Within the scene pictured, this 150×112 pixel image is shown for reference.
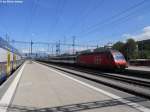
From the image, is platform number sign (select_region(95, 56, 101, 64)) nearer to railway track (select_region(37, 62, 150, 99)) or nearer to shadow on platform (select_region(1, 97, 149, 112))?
railway track (select_region(37, 62, 150, 99))

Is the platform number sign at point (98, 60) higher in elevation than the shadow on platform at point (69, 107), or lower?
higher

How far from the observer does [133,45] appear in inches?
4476

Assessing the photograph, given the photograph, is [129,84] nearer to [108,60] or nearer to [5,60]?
[5,60]

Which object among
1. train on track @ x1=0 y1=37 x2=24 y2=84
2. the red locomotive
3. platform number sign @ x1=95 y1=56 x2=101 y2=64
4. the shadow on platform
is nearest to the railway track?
the shadow on platform

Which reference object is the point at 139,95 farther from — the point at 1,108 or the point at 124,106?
the point at 1,108

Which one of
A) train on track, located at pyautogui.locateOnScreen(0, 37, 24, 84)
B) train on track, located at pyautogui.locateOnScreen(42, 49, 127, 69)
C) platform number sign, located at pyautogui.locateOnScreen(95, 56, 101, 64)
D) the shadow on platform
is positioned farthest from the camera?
platform number sign, located at pyautogui.locateOnScreen(95, 56, 101, 64)

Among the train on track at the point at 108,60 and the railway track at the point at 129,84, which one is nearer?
the railway track at the point at 129,84

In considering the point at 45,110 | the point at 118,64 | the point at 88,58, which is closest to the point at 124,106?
the point at 45,110

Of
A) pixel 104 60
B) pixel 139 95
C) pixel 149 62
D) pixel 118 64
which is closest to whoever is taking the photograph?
pixel 139 95

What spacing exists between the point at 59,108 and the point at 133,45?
10612 centimetres

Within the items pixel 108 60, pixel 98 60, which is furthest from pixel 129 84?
pixel 98 60

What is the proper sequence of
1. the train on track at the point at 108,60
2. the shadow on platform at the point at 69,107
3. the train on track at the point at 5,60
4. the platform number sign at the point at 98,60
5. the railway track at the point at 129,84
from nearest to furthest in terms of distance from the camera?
the shadow on platform at the point at 69,107 < the railway track at the point at 129,84 < the train on track at the point at 5,60 < the train on track at the point at 108,60 < the platform number sign at the point at 98,60

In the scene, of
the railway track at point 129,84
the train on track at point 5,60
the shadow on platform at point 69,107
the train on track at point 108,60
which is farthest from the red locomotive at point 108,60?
the shadow on platform at point 69,107

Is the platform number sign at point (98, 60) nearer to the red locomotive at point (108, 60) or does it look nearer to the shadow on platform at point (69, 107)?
the red locomotive at point (108, 60)
